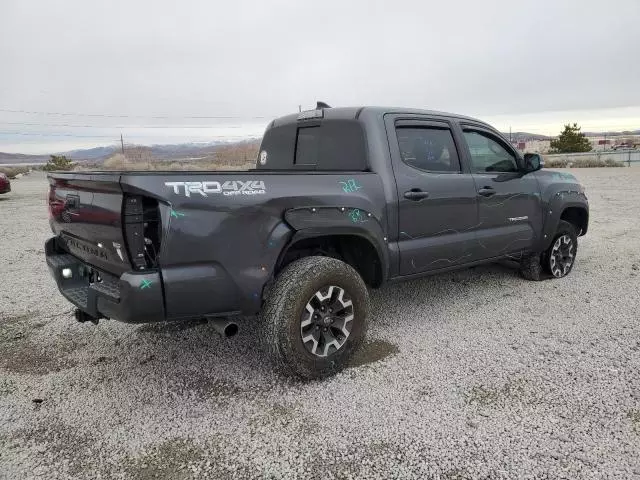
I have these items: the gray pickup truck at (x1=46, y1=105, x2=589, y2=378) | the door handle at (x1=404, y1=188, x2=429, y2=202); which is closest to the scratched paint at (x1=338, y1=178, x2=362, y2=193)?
the gray pickup truck at (x1=46, y1=105, x2=589, y2=378)

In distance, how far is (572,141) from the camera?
2084 inches

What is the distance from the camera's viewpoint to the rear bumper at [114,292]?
8.95ft

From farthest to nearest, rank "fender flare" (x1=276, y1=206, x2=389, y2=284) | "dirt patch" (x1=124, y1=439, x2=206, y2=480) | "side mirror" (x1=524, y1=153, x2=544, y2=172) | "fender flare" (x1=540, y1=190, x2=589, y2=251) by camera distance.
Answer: "fender flare" (x1=540, y1=190, x2=589, y2=251)
"side mirror" (x1=524, y1=153, x2=544, y2=172)
"fender flare" (x1=276, y1=206, x2=389, y2=284)
"dirt patch" (x1=124, y1=439, x2=206, y2=480)

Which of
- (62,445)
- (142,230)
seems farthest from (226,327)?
(62,445)

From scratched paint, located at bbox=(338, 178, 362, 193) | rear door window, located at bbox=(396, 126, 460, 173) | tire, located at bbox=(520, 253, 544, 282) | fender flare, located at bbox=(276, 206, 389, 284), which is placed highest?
rear door window, located at bbox=(396, 126, 460, 173)

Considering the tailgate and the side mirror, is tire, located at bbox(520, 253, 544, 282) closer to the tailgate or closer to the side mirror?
the side mirror

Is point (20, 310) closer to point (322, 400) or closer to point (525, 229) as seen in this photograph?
point (322, 400)

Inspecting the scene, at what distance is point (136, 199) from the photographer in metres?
2.72

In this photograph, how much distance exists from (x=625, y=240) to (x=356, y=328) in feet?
20.8

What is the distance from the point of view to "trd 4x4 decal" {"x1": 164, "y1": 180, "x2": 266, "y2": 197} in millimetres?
2740

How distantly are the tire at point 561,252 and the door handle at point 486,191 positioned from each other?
1.44 m

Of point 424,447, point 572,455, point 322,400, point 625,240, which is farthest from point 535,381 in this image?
point 625,240

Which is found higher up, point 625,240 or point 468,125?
point 468,125

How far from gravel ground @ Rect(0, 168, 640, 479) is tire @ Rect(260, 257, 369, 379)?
18cm
